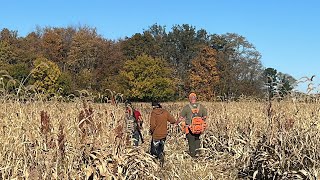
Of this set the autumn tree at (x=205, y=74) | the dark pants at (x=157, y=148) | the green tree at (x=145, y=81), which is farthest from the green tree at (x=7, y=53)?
the dark pants at (x=157, y=148)

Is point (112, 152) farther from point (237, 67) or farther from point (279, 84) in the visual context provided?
point (237, 67)

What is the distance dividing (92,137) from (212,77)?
49.7 meters

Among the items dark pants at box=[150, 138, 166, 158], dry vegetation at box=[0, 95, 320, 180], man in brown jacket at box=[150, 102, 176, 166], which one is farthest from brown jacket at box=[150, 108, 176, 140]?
dry vegetation at box=[0, 95, 320, 180]

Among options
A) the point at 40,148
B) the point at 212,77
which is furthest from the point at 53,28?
the point at 40,148

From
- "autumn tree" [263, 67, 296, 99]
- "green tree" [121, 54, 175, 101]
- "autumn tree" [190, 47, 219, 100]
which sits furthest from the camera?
"autumn tree" [190, 47, 219, 100]

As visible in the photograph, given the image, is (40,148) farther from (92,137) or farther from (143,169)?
(143,169)

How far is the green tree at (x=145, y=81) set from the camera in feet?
171

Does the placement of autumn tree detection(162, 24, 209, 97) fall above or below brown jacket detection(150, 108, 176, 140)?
above

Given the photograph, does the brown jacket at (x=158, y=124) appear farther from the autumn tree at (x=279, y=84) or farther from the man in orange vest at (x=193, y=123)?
the autumn tree at (x=279, y=84)

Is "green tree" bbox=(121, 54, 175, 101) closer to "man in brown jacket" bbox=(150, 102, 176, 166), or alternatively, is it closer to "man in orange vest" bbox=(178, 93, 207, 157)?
"man in orange vest" bbox=(178, 93, 207, 157)

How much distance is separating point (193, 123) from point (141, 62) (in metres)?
42.9

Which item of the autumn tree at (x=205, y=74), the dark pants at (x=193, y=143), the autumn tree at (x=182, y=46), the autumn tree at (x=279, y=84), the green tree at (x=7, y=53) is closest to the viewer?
the autumn tree at (x=279, y=84)

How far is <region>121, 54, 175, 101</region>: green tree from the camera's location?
51969mm

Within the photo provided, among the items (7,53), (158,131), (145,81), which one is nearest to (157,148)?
(158,131)
